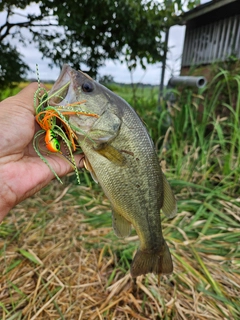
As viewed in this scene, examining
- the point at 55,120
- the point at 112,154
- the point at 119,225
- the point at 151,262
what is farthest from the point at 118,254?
the point at 55,120

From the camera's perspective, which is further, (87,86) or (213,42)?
(213,42)

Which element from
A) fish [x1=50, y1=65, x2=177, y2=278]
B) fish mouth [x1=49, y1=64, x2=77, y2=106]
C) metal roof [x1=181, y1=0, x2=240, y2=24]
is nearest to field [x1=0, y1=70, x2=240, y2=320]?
fish [x1=50, y1=65, x2=177, y2=278]

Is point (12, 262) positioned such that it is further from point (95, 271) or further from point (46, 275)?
point (95, 271)

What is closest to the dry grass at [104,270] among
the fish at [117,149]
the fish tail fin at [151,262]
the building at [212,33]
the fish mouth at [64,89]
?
the fish tail fin at [151,262]

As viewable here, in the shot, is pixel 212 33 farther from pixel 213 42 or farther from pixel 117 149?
pixel 117 149

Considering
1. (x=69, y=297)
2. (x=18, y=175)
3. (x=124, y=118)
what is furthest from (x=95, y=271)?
(x=124, y=118)

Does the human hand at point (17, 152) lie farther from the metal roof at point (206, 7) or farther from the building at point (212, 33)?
the metal roof at point (206, 7)
